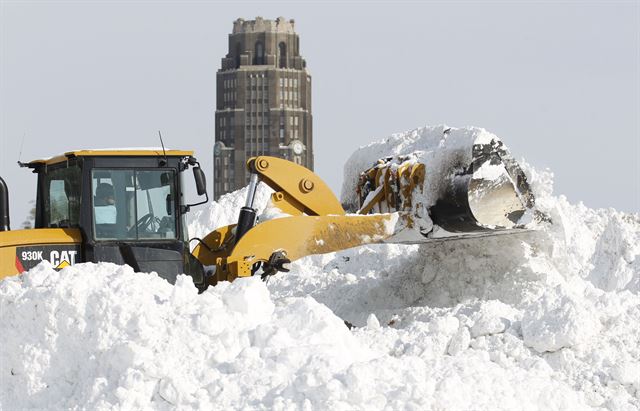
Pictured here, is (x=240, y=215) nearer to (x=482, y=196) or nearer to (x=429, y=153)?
(x=429, y=153)

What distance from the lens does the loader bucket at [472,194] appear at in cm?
1056

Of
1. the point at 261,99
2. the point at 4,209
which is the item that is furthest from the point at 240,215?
the point at 261,99

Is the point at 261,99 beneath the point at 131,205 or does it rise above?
beneath

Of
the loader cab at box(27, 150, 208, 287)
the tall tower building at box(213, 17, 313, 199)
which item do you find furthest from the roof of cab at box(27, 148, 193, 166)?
the tall tower building at box(213, 17, 313, 199)

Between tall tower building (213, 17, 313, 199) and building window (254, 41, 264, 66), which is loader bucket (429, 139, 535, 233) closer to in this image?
tall tower building (213, 17, 313, 199)

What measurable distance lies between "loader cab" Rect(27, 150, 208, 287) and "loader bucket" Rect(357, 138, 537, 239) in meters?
2.18

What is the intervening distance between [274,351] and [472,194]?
3307 millimetres

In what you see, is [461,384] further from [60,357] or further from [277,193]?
[277,193]

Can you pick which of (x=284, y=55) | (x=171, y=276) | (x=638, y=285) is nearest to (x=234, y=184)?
(x=284, y=55)

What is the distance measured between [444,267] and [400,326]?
135cm

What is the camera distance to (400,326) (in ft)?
36.6

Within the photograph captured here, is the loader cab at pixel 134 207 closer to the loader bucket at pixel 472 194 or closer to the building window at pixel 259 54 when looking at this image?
the loader bucket at pixel 472 194

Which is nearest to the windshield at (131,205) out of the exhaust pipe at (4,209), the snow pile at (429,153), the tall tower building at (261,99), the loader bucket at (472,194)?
the exhaust pipe at (4,209)

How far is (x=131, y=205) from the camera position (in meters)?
9.34
